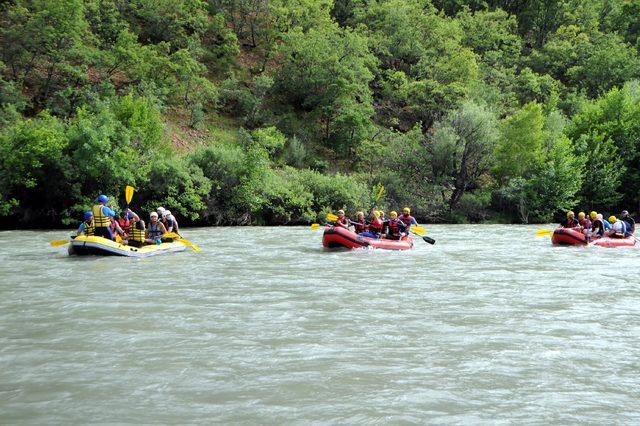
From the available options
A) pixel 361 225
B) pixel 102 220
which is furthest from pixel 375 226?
pixel 102 220

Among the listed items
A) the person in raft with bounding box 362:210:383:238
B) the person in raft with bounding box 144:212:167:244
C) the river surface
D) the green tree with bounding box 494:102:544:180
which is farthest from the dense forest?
the river surface

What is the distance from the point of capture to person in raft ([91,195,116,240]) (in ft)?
50.4

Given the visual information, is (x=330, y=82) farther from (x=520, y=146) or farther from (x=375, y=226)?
(x=375, y=226)

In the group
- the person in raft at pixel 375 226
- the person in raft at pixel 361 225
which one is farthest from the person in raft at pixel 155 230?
the person in raft at pixel 375 226

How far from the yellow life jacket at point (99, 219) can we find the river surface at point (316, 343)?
114 centimetres

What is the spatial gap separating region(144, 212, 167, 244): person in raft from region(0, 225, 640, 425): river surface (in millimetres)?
2453

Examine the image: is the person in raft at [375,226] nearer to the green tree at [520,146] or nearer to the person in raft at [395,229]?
the person in raft at [395,229]

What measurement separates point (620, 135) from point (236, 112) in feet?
73.1

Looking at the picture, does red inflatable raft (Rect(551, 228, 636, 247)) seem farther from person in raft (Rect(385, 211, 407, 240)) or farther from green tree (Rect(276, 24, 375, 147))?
green tree (Rect(276, 24, 375, 147))

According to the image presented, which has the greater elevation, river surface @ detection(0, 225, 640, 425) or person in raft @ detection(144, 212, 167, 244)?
person in raft @ detection(144, 212, 167, 244)

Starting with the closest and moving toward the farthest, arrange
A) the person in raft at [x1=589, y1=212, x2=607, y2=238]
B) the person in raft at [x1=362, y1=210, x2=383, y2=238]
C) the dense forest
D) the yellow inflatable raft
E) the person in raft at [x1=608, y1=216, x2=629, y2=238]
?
the yellow inflatable raft < the person in raft at [x1=362, y1=210, x2=383, y2=238] < the person in raft at [x1=608, y1=216, x2=629, y2=238] < the person in raft at [x1=589, y1=212, x2=607, y2=238] < the dense forest

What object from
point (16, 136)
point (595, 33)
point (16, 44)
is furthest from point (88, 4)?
point (595, 33)

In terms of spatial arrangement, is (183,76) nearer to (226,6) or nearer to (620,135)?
(226,6)

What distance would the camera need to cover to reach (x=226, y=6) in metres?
43.3
